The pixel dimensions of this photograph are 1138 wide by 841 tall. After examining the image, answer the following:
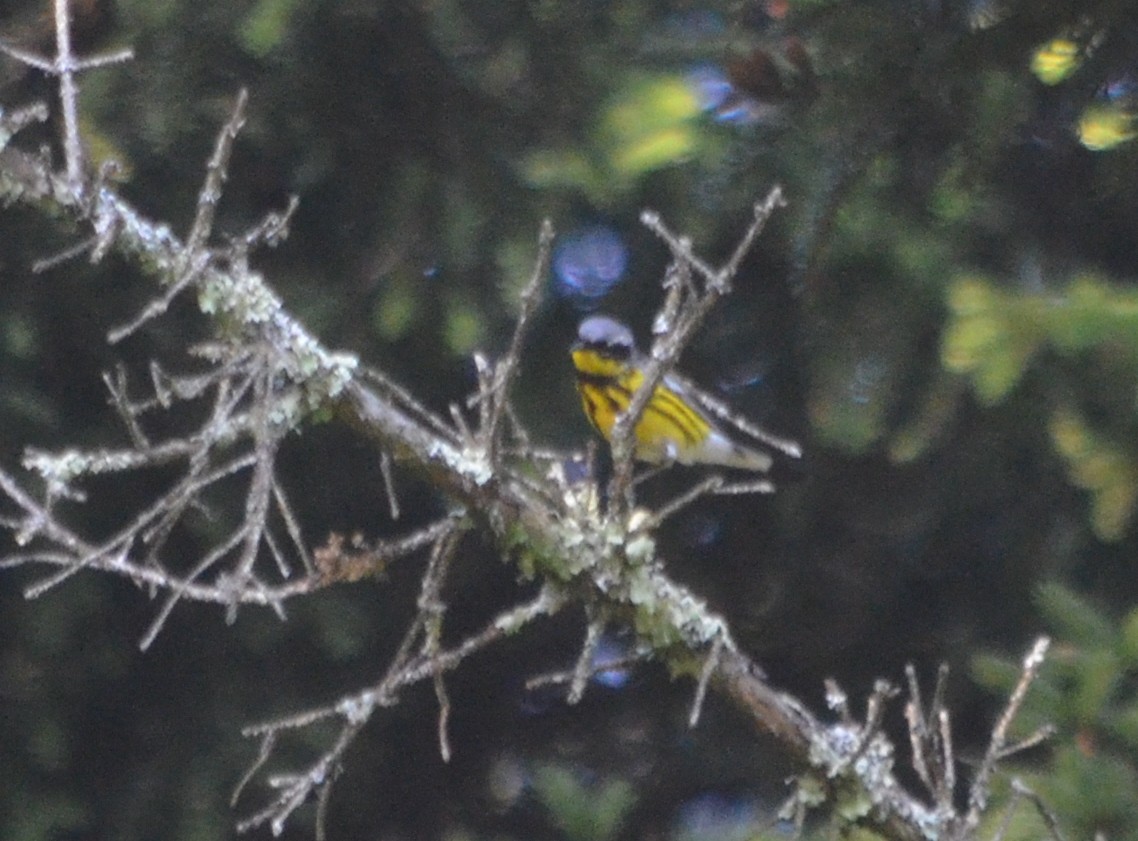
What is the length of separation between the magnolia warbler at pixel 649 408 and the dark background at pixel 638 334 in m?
0.05

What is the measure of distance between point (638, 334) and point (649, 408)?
0.43m

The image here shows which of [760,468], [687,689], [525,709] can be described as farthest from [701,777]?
[760,468]

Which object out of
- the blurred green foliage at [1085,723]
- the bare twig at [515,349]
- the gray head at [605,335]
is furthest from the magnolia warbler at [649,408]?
the blurred green foliage at [1085,723]

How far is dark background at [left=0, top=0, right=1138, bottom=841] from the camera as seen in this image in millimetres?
1946

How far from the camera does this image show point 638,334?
102 inches

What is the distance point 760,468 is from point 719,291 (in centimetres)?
159

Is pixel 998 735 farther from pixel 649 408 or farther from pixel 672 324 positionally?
pixel 649 408

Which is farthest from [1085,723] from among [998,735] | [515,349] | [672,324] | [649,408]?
[649,408]

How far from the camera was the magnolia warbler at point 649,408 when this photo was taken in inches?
96.7

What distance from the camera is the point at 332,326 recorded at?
236 cm

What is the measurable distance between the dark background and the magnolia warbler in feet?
0.17

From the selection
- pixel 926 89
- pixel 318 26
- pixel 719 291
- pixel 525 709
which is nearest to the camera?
pixel 719 291

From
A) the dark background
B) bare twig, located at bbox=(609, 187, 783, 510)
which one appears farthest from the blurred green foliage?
bare twig, located at bbox=(609, 187, 783, 510)

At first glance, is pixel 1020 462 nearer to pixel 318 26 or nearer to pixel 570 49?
pixel 570 49
